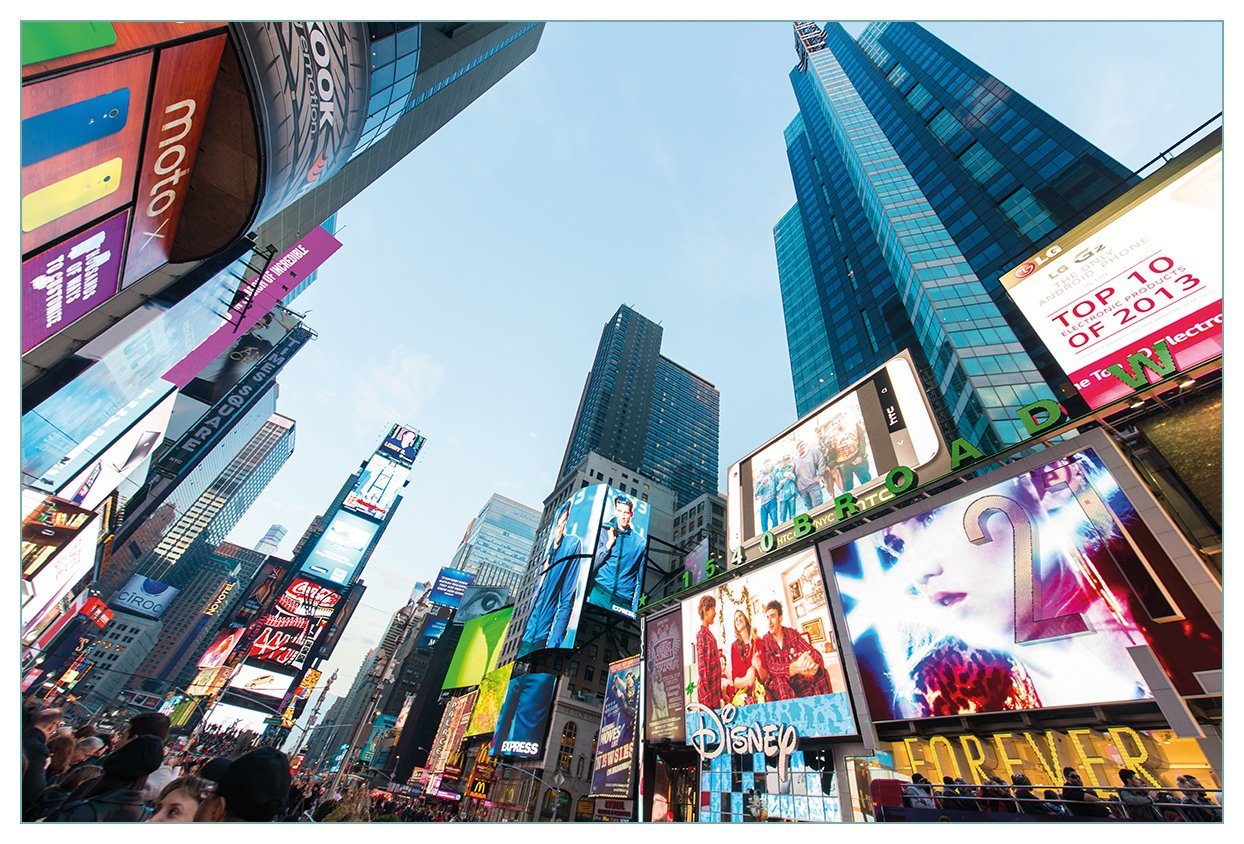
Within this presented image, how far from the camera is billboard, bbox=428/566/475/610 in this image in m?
113

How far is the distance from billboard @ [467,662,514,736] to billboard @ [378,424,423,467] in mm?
34832

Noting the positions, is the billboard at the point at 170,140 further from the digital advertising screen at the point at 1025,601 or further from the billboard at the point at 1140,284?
the billboard at the point at 1140,284

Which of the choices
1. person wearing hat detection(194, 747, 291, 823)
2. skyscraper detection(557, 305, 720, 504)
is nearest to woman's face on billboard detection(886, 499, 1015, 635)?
person wearing hat detection(194, 747, 291, 823)

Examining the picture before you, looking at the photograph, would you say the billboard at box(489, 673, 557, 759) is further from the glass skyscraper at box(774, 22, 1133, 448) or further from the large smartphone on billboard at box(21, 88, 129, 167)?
the large smartphone on billboard at box(21, 88, 129, 167)

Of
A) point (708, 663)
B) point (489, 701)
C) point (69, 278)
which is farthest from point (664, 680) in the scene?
point (489, 701)

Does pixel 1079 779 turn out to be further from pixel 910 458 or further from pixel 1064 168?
pixel 1064 168

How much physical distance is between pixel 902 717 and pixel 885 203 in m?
59.4

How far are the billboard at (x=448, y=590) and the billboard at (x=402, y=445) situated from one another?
48966 millimetres

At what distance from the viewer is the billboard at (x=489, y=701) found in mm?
61000

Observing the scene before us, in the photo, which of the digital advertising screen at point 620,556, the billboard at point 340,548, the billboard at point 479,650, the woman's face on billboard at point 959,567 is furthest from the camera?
the billboard at point 479,650

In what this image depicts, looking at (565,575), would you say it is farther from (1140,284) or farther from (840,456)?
(1140,284)

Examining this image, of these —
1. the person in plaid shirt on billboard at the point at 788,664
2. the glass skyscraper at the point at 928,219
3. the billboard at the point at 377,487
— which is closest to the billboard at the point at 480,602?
the billboard at the point at 377,487

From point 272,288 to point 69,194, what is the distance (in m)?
19.7
